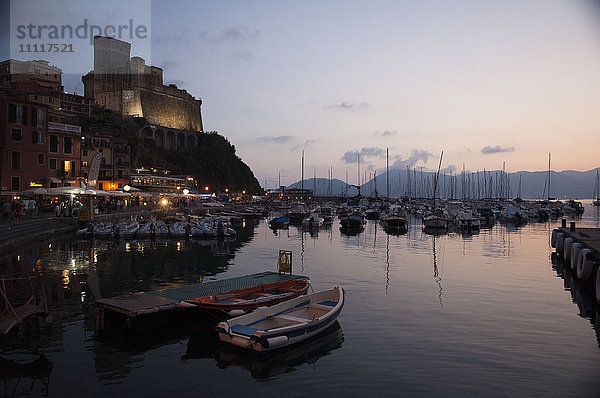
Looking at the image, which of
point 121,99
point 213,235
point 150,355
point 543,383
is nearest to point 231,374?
point 150,355

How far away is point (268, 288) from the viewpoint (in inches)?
565

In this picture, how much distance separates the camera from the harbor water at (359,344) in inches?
343

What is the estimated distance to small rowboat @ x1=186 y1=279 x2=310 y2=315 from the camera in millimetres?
11820

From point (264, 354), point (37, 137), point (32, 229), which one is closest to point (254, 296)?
point (264, 354)

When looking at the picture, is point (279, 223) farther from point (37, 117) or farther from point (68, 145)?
point (37, 117)

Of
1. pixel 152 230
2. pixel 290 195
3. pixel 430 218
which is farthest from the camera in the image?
pixel 290 195

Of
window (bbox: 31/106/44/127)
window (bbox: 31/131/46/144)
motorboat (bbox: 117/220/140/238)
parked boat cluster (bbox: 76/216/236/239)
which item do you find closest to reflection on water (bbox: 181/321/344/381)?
parked boat cluster (bbox: 76/216/236/239)

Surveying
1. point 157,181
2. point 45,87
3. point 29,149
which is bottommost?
point 157,181

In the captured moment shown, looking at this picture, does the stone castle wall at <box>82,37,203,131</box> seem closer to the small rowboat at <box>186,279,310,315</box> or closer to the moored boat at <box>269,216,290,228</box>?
the moored boat at <box>269,216,290,228</box>

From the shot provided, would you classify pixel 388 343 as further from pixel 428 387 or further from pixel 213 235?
pixel 213 235

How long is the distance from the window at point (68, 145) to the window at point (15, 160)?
6804 millimetres

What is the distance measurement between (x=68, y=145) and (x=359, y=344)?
146 ft

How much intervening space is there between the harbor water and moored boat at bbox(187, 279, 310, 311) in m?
0.80

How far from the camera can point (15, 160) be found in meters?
39.1
